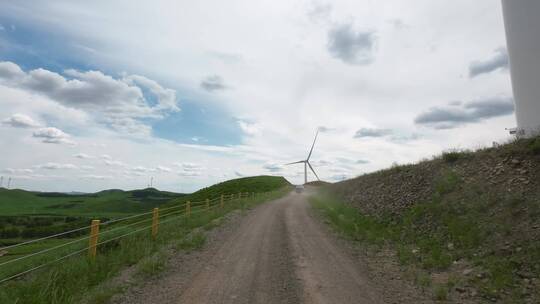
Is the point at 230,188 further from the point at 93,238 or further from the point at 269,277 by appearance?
the point at 269,277

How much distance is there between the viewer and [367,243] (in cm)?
1255

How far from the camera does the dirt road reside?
700 cm

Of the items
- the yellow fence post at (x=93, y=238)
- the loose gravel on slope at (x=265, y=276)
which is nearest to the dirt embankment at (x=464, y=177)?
the loose gravel on slope at (x=265, y=276)

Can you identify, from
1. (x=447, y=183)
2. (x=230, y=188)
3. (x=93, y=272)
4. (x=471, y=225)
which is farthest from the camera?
(x=230, y=188)

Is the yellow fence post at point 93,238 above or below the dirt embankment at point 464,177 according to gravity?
below

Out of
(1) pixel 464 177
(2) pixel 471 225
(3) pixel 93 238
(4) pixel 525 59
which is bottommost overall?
(3) pixel 93 238

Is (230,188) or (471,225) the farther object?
(230,188)

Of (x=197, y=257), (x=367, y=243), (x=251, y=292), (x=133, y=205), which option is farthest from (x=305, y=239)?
(x=133, y=205)

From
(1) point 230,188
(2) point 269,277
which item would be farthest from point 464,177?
(1) point 230,188

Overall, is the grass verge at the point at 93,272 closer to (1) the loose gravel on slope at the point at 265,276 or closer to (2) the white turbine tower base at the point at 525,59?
(1) the loose gravel on slope at the point at 265,276

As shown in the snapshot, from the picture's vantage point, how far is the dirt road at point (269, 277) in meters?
7.00

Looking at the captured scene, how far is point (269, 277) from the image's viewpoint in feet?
27.7

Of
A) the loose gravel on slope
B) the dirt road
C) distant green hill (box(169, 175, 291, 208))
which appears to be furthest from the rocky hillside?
distant green hill (box(169, 175, 291, 208))

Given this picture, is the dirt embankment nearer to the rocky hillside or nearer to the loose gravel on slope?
the rocky hillside
